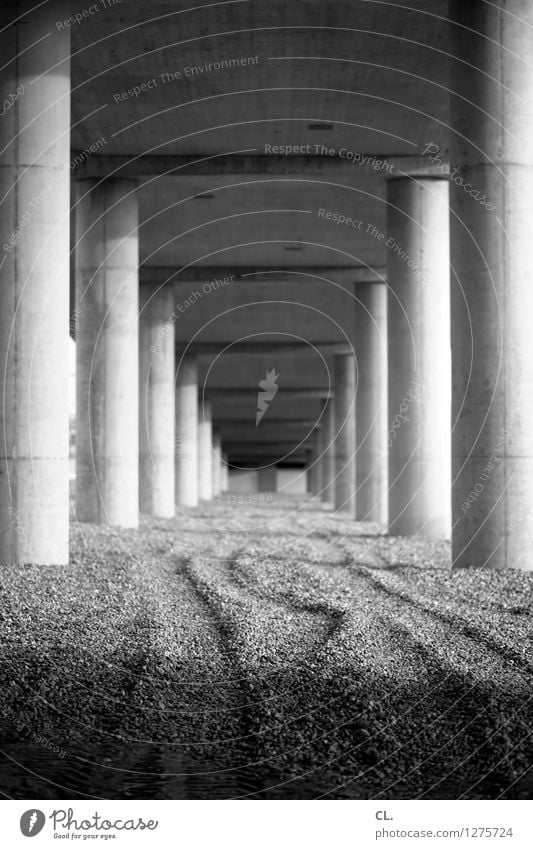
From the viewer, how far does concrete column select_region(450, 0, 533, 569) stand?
1816 cm

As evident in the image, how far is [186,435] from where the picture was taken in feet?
194

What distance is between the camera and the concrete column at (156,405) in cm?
4122

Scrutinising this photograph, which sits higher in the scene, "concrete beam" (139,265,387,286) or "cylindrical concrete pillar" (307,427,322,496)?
"concrete beam" (139,265,387,286)

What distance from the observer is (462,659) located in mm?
11430

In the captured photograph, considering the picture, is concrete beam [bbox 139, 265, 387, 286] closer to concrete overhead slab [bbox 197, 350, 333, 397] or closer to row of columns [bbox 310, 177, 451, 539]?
row of columns [bbox 310, 177, 451, 539]

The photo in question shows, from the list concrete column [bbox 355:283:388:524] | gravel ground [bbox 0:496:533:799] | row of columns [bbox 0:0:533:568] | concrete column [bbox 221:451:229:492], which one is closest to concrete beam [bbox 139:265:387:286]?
concrete column [bbox 355:283:388:524]

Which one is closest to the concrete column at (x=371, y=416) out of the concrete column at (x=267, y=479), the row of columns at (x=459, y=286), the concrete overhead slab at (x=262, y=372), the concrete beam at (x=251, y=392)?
the concrete overhead slab at (x=262, y=372)

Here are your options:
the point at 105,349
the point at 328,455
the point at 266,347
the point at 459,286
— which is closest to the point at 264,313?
the point at 266,347

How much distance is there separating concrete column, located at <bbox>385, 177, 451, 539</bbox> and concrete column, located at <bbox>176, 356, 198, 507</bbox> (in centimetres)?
2512

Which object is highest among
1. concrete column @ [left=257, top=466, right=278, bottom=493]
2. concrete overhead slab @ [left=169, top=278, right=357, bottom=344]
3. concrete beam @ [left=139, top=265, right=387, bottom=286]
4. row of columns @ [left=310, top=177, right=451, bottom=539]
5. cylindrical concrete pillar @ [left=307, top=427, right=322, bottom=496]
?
concrete beam @ [left=139, top=265, right=387, bottom=286]

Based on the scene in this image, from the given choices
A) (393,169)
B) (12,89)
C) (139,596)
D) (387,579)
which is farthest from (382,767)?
(393,169)

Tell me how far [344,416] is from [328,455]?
14.1 metres
